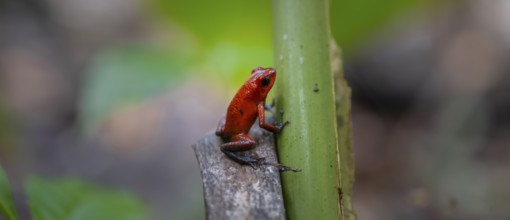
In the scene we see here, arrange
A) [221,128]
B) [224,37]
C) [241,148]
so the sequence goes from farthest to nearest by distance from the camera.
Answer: [224,37], [221,128], [241,148]

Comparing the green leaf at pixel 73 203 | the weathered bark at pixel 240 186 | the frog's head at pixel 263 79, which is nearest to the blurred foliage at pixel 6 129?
the green leaf at pixel 73 203

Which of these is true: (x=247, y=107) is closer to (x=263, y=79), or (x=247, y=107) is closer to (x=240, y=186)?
(x=263, y=79)

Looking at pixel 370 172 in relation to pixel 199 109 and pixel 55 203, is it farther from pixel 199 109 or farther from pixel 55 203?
pixel 55 203

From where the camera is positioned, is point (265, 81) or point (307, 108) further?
point (265, 81)

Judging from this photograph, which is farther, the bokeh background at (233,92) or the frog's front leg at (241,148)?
the bokeh background at (233,92)

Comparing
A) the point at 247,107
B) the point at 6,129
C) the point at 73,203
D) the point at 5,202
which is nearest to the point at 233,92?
the point at 247,107

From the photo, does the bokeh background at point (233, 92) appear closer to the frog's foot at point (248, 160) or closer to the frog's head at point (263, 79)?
the frog's head at point (263, 79)
